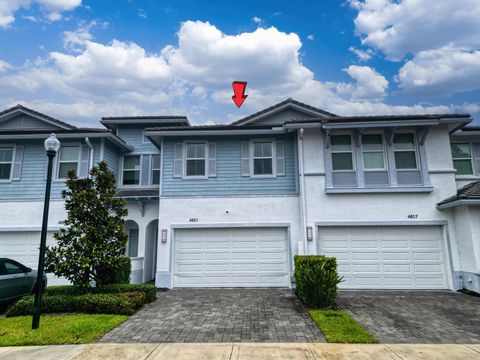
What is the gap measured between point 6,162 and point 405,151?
1734 cm

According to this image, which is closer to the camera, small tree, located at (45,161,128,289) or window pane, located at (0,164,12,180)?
small tree, located at (45,161,128,289)

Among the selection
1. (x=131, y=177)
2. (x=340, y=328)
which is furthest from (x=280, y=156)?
(x=131, y=177)

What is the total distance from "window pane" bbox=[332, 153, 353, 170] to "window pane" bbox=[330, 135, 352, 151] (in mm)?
260

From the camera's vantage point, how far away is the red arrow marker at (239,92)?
12.2m

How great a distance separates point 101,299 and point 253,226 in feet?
19.0

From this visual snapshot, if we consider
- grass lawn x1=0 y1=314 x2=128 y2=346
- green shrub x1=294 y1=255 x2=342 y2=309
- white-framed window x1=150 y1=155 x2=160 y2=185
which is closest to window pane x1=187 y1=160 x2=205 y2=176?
white-framed window x1=150 y1=155 x2=160 y2=185

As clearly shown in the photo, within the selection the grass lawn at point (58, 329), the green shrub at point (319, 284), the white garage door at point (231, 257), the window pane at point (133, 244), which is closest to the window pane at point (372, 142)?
the white garage door at point (231, 257)

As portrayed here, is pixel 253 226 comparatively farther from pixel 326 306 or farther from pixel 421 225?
pixel 421 225

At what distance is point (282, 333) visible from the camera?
577cm

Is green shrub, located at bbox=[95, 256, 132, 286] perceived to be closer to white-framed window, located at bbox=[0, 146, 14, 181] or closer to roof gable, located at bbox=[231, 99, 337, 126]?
white-framed window, located at bbox=[0, 146, 14, 181]

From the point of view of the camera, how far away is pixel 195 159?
11.9 m

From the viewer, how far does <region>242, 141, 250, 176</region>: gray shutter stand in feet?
38.1

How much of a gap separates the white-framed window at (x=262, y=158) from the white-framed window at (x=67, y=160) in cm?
801

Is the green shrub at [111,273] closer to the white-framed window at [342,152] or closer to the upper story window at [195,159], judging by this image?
the upper story window at [195,159]
